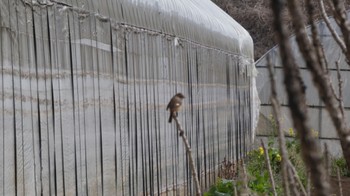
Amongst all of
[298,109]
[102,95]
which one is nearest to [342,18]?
[298,109]

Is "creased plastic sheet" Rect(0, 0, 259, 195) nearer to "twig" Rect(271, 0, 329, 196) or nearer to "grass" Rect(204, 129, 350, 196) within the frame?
"grass" Rect(204, 129, 350, 196)

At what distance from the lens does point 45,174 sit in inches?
168

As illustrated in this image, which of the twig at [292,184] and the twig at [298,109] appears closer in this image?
the twig at [298,109]

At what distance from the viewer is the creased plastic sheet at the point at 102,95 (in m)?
3.99

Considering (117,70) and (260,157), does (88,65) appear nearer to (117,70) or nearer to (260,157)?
(117,70)

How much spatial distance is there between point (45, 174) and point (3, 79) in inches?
28.4

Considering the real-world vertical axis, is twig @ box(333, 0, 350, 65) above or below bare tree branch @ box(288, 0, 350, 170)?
above

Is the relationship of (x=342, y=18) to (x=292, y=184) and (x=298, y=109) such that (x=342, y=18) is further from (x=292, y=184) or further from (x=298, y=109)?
(x=298, y=109)

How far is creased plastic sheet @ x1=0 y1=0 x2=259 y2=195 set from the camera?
157 inches

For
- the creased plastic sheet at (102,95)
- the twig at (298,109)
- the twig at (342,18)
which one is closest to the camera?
the twig at (298,109)

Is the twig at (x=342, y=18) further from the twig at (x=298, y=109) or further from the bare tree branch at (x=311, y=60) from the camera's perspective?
the twig at (x=298, y=109)

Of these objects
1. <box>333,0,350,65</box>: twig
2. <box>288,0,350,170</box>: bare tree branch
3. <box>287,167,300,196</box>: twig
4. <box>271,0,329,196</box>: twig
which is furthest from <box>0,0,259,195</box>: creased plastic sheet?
<box>271,0,329,196</box>: twig

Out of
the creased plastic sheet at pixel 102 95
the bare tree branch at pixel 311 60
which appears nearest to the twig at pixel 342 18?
the bare tree branch at pixel 311 60

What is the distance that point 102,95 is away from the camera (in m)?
5.35
